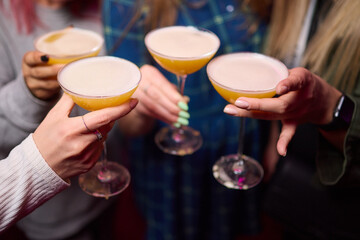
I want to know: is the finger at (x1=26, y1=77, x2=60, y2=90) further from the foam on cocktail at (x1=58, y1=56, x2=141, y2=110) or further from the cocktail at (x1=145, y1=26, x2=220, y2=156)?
the cocktail at (x1=145, y1=26, x2=220, y2=156)

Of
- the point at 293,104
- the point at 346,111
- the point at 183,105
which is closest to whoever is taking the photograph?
the point at 293,104

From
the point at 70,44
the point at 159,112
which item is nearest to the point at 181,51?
the point at 159,112

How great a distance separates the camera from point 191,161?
1.86 meters

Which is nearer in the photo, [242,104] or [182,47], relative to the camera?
[242,104]

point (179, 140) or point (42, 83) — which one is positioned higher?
point (42, 83)

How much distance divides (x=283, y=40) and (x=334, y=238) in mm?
916

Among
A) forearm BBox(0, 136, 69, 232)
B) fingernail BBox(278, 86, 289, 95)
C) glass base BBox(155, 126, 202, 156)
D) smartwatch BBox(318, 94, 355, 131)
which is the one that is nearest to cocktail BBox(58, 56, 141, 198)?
forearm BBox(0, 136, 69, 232)

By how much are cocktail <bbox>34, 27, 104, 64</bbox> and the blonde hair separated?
0.89 meters

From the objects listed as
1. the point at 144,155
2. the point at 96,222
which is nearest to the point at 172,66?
the point at 144,155

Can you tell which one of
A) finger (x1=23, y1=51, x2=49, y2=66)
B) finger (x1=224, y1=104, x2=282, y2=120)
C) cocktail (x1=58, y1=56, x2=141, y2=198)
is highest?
finger (x1=23, y1=51, x2=49, y2=66)

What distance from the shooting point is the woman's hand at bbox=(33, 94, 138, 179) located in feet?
3.12

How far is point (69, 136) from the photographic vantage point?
0.95 meters

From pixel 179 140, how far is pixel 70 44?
0.68m

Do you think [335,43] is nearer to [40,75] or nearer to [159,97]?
[159,97]
